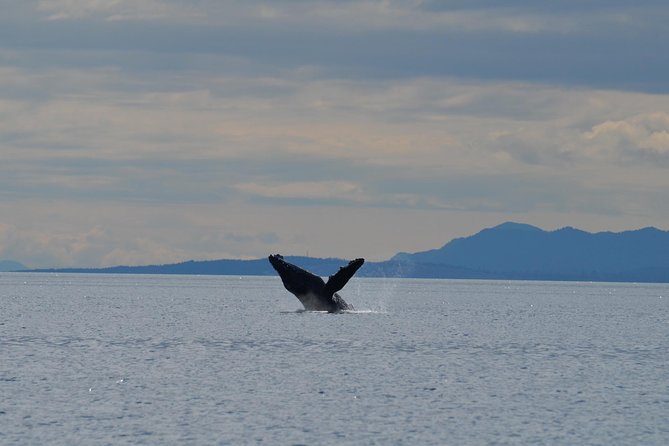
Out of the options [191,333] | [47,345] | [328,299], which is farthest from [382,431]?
[328,299]

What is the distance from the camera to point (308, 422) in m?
44.2

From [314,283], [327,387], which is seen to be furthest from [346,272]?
[327,387]

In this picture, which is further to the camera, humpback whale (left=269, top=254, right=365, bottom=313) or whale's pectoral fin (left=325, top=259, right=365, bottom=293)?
humpback whale (left=269, top=254, right=365, bottom=313)

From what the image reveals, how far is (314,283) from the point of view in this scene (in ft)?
323

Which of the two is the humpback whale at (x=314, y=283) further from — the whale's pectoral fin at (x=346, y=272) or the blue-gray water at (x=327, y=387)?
the blue-gray water at (x=327, y=387)

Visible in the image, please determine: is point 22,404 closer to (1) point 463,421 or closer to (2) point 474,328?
(1) point 463,421

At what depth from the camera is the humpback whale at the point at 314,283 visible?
91.4 metres

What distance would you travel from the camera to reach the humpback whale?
91438 millimetres

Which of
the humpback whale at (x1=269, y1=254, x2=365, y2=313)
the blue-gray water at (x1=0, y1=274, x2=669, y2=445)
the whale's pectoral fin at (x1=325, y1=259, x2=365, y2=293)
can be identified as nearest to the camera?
the blue-gray water at (x1=0, y1=274, x2=669, y2=445)

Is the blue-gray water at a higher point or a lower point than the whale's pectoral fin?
lower

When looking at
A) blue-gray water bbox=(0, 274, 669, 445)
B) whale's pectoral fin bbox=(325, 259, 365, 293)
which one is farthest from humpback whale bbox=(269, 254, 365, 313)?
blue-gray water bbox=(0, 274, 669, 445)

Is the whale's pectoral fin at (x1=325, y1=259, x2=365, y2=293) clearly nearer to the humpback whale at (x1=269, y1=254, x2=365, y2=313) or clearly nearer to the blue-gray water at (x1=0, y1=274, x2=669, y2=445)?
the humpback whale at (x1=269, y1=254, x2=365, y2=313)

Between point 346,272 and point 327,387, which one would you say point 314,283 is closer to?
point 346,272

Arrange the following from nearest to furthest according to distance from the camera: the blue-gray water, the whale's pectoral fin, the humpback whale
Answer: the blue-gray water, the whale's pectoral fin, the humpback whale
